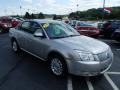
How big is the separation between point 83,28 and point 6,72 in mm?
9605

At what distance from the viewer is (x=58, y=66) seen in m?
5.48

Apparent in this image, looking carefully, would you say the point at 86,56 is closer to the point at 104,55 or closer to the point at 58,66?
the point at 104,55

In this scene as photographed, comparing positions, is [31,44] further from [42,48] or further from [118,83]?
[118,83]

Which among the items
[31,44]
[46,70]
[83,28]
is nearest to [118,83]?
[46,70]

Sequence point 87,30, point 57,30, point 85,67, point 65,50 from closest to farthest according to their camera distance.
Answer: point 85,67 < point 65,50 < point 57,30 < point 87,30

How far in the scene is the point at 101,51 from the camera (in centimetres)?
512

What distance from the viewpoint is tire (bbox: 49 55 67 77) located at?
5.23m

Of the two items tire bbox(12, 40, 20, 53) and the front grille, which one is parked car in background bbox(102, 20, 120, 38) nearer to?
tire bbox(12, 40, 20, 53)

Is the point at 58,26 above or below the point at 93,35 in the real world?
above

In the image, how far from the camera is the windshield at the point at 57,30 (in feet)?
20.1

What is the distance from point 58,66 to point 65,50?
2.05 feet

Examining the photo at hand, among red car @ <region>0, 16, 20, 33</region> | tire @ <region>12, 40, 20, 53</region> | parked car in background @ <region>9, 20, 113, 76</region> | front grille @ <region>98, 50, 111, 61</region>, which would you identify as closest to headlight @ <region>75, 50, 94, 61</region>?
parked car in background @ <region>9, 20, 113, 76</region>

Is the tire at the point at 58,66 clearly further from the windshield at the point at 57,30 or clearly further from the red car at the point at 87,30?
the red car at the point at 87,30

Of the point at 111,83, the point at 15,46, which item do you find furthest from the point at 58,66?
the point at 15,46
